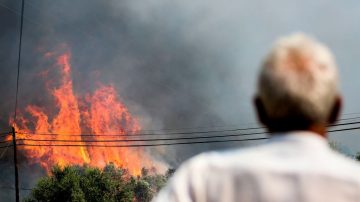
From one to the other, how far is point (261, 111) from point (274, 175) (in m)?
0.26

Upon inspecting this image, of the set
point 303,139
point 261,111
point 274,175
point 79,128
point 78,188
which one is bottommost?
point 274,175

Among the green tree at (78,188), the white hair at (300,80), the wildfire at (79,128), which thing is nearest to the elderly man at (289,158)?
the white hair at (300,80)

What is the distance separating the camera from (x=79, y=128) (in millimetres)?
103375

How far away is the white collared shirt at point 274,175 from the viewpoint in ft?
5.70

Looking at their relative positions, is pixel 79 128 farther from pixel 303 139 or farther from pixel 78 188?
pixel 303 139

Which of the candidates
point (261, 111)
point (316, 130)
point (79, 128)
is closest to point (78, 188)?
point (261, 111)

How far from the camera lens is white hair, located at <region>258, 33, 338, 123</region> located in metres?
1.76

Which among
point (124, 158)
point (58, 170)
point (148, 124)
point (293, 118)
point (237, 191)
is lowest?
point (237, 191)

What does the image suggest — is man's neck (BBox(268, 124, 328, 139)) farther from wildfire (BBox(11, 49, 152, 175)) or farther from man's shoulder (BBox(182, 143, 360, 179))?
wildfire (BBox(11, 49, 152, 175))

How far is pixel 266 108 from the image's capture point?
1878 millimetres

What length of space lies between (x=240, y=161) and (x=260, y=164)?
2.5 inches

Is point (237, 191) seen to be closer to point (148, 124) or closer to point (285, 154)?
point (285, 154)

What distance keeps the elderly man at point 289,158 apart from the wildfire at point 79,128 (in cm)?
9333

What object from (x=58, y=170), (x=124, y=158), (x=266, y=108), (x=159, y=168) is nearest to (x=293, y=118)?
(x=266, y=108)
